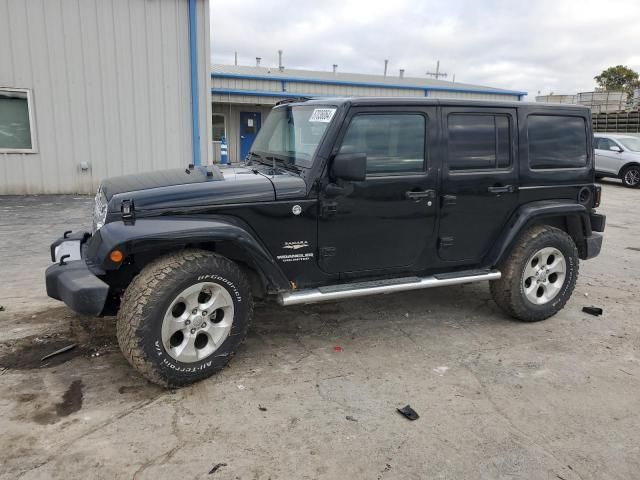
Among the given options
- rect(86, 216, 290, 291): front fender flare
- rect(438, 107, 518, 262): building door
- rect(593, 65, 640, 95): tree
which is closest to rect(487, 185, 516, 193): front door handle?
rect(438, 107, 518, 262): building door

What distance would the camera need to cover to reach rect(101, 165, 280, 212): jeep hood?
3.31m

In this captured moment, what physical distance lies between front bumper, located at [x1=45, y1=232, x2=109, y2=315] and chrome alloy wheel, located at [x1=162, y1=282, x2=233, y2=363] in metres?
0.42

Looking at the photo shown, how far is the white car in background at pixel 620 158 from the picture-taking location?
50.7 ft

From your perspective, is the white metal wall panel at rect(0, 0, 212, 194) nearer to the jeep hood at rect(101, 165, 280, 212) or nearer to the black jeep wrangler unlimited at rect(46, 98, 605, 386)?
the black jeep wrangler unlimited at rect(46, 98, 605, 386)

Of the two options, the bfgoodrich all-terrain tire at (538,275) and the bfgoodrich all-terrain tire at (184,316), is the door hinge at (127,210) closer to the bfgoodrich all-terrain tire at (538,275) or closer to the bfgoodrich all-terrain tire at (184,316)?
the bfgoodrich all-terrain tire at (184,316)

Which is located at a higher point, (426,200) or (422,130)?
(422,130)

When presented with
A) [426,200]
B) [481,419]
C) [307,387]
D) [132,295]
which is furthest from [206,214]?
[481,419]

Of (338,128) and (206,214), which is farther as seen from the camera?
(338,128)

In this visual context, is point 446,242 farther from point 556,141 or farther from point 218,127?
point 218,127

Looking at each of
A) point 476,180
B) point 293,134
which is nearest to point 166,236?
point 293,134

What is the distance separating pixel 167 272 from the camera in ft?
10.5

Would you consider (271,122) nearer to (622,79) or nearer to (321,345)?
(321,345)

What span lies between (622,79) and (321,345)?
162 ft

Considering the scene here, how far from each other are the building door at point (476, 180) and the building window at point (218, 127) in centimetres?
1749
